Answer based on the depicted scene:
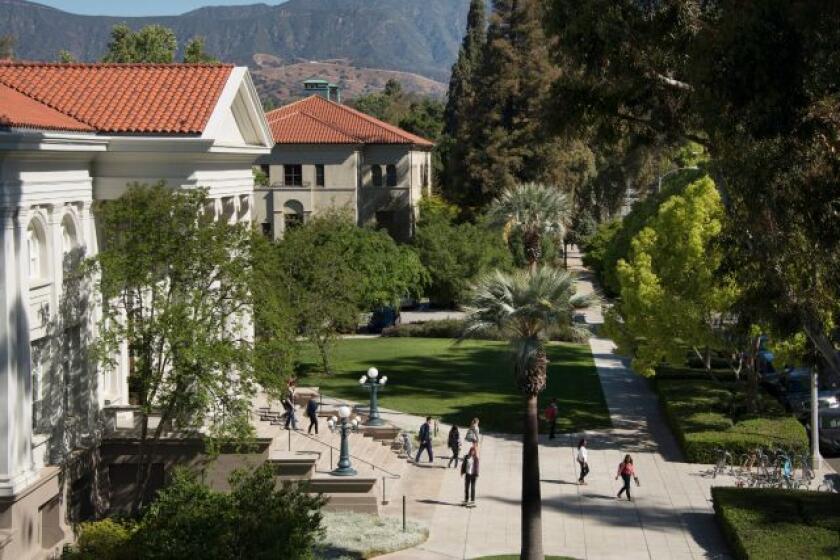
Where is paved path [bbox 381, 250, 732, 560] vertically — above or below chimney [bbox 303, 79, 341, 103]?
below

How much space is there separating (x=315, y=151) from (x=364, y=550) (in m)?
48.4

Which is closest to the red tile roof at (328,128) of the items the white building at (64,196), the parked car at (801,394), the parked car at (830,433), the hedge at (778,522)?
the parked car at (801,394)

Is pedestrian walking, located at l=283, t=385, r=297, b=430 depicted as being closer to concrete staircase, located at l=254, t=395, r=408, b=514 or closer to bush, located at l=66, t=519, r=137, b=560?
concrete staircase, located at l=254, t=395, r=408, b=514

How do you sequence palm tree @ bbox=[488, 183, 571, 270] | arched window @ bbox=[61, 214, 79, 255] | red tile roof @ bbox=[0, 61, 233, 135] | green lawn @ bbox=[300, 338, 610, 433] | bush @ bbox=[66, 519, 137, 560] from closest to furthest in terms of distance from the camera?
bush @ bbox=[66, 519, 137, 560] → arched window @ bbox=[61, 214, 79, 255] → red tile roof @ bbox=[0, 61, 233, 135] → green lawn @ bbox=[300, 338, 610, 433] → palm tree @ bbox=[488, 183, 571, 270]

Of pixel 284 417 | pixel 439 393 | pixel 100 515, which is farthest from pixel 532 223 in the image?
pixel 100 515

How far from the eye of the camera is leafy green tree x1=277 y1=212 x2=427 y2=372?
42688mm

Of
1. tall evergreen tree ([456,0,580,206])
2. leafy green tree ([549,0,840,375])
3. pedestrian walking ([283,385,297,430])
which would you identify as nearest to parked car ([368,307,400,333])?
tall evergreen tree ([456,0,580,206])

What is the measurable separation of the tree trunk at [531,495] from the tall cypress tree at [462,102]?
49655 mm

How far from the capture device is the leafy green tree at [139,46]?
62.4 meters

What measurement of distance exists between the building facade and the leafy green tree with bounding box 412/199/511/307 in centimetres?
744

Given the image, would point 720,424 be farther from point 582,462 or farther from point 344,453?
point 344,453

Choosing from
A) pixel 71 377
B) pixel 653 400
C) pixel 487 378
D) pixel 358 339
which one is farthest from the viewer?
pixel 358 339

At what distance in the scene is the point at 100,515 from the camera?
26047mm

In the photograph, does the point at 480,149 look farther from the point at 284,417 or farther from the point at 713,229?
the point at 284,417
